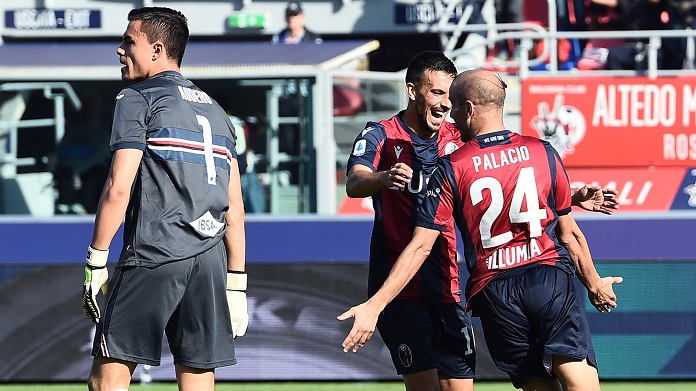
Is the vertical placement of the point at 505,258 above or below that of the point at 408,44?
below

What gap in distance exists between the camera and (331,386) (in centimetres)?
805

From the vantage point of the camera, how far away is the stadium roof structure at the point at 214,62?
12.3 m

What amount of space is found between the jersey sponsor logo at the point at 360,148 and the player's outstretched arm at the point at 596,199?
3.27 feet

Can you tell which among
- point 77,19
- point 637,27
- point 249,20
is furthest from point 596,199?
point 77,19

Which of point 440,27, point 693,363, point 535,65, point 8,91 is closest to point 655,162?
point 535,65

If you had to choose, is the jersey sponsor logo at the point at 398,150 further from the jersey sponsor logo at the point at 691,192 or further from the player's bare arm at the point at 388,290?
the jersey sponsor logo at the point at 691,192

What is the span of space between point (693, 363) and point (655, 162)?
17.3 ft

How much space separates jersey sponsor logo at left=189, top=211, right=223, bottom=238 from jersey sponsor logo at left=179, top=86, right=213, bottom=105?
19.1 inches

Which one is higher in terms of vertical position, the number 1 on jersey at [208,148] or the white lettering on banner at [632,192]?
the number 1 on jersey at [208,148]

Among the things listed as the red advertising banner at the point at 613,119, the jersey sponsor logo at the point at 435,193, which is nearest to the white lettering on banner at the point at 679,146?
the red advertising banner at the point at 613,119

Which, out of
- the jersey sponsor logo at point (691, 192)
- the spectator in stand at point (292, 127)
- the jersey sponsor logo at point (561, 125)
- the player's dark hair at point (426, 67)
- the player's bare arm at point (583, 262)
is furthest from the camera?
the jersey sponsor logo at point (561, 125)

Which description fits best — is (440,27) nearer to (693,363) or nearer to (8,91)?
(8,91)

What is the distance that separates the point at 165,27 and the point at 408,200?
4.66ft

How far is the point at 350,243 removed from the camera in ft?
27.0
